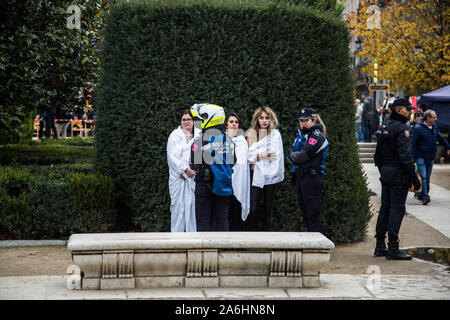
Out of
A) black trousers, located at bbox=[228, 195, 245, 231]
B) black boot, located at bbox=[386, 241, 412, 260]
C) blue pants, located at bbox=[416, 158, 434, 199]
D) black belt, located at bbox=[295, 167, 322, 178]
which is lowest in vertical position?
black boot, located at bbox=[386, 241, 412, 260]

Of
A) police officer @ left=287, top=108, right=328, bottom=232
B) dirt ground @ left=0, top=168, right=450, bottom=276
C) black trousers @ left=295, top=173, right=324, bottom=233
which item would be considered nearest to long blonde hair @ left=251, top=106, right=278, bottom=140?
police officer @ left=287, top=108, right=328, bottom=232

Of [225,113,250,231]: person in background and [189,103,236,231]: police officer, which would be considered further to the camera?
[225,113,250,231]: person in background

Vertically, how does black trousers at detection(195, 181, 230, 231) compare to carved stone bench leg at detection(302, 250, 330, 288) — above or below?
above

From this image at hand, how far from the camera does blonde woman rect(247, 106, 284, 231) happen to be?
841 cm

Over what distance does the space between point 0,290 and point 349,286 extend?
3.44 metres

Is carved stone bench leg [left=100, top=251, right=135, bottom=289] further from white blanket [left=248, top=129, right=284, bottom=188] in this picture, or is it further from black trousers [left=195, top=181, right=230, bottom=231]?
white blanket [left=248, top=129, right=284, bottom=188]

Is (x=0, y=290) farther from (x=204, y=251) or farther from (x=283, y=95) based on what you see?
(x=283, y=95)

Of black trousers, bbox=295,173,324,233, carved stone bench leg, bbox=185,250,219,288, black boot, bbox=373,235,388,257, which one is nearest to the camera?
carved stone bench leg, bbox=185,250,219,288

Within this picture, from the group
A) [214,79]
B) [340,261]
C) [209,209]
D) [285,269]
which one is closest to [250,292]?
[285,269]

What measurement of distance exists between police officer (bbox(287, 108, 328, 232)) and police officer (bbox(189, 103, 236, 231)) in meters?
0.93

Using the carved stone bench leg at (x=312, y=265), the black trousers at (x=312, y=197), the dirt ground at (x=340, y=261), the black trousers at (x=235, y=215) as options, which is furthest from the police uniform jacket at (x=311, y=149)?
the carved stone bench leg at (x=312, y=265)

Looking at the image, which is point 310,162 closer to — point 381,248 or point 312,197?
point 312,197

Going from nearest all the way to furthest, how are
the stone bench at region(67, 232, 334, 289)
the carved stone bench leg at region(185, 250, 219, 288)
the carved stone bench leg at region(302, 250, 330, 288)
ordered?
1. the stone bench at region(67, 232, 334, 289)
2. the carved stone bench leg at region(185, 250, 219, 288)
3. the carved stone bench leg at region(302, 250, 330, 288)

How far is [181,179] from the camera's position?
28.0ft
